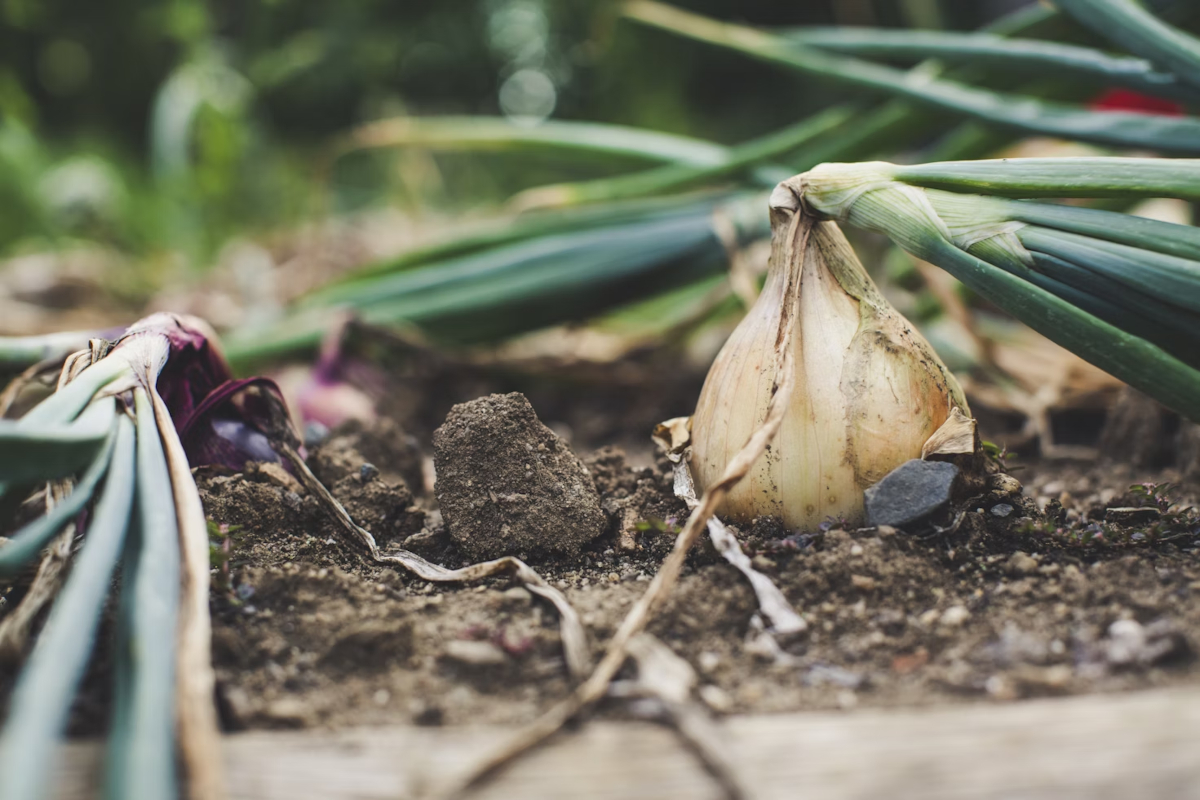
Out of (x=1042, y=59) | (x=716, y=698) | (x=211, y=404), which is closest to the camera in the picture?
(x=716, y=698)

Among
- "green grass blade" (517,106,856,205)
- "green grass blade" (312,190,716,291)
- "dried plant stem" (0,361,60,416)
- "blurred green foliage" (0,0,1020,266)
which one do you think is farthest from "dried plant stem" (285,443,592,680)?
"blurred green foliage" (0,0,1020,266)

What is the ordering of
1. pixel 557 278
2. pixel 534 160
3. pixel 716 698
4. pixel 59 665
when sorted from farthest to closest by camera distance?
pixel 534 160 < pixel 557 278 < pixel 716 698 < pixel 59 665

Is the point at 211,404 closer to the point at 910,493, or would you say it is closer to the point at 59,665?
the point at 59,665

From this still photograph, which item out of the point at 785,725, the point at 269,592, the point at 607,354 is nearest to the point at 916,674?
the point at 785,725

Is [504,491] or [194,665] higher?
[504,491]

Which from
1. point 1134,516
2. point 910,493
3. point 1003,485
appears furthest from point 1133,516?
point 910,493

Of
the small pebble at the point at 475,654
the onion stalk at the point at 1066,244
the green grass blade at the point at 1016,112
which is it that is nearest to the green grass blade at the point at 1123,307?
the onion stalk at the point at 1066,244
